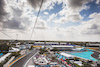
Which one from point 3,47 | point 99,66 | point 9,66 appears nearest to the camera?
point 99,66

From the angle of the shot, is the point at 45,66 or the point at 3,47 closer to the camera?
the point at 45,66

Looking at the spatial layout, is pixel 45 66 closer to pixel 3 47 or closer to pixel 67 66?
pixel 67 66

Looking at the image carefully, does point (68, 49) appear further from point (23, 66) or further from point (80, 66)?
point (23, 66)

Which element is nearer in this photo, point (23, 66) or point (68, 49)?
point (23, 66)

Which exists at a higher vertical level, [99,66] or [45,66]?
[99,66]

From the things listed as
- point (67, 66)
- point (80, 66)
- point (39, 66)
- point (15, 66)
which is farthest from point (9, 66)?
point (80, 66)

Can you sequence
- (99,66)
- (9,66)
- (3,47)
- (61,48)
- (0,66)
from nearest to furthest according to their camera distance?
1. (99,66)
2. (0,66)
3. (9,66)
4. (3,47)
5. (61,48)

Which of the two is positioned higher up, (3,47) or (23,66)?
(3,47)

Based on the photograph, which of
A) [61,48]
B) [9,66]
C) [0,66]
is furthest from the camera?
[61,48]

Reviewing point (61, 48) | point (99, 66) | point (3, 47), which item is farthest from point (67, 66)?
point (3, 47)
